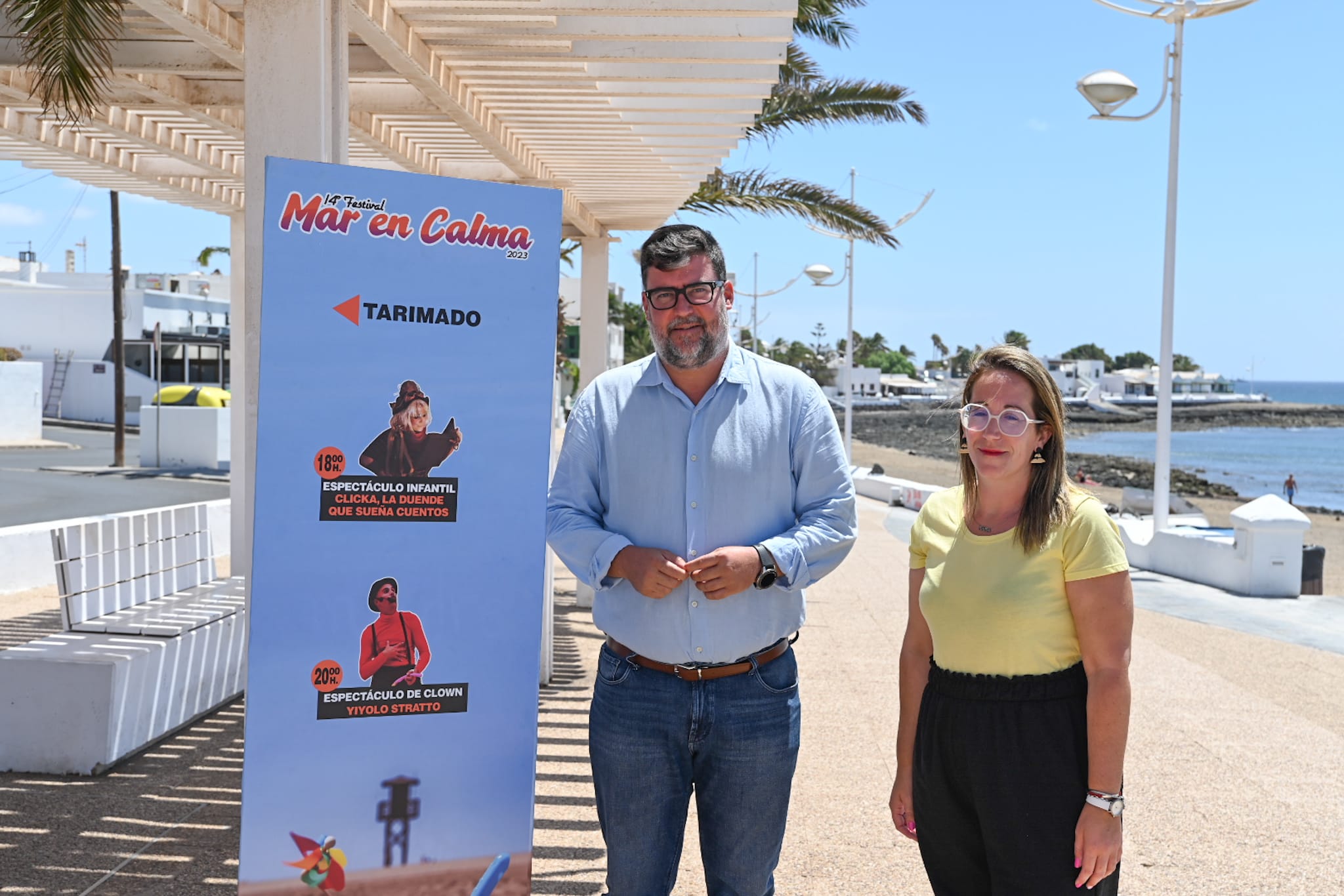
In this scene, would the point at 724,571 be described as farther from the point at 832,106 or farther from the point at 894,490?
the point at 894,490

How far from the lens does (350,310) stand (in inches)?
119

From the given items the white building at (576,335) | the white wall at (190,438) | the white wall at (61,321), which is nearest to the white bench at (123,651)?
the white wall at (190,438)

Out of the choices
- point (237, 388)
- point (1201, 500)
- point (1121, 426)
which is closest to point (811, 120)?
point (237, 388)

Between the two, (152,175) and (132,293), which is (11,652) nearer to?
(152,175)

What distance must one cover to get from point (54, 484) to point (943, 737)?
23907 millimetres

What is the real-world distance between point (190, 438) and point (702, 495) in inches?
998

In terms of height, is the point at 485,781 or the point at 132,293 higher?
the point at 132,293

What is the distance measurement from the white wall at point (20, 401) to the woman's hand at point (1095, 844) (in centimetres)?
3632

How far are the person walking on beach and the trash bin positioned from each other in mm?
12023

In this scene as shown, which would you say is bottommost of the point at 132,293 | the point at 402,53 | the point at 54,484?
the point at 54,484

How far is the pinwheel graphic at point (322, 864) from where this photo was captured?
2.98 meters

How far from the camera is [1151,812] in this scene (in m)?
5.13

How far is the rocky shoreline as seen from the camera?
177 ft

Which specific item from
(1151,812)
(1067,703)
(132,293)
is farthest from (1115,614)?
(132,293)
